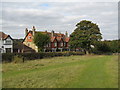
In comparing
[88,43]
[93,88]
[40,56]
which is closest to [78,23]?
[88,43]

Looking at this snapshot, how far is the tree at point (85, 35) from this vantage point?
60.2 meters

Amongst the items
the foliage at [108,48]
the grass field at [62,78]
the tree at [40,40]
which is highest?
the tree at [40,40]

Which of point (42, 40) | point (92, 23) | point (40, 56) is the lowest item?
point (40, 56)

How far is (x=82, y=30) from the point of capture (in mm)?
62750

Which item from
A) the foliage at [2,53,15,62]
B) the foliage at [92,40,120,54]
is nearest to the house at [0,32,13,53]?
the foliage at [2,53,15,62]

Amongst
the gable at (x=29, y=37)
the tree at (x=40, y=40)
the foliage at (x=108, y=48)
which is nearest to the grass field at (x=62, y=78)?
the tree at (x=40, y=40)

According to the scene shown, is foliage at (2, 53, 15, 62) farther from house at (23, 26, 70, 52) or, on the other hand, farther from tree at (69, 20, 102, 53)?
house at (23, 26, 70, 52)

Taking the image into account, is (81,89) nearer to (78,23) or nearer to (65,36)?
(78,23)

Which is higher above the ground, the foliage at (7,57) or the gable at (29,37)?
the gable at (29,37)

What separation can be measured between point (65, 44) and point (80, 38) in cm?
2363

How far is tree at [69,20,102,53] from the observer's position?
2372 inches

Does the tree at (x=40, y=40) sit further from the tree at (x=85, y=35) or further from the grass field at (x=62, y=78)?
the grass field at (x=62, y=78)

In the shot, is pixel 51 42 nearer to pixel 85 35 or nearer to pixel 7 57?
pixel 85 35

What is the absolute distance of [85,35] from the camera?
198ft
